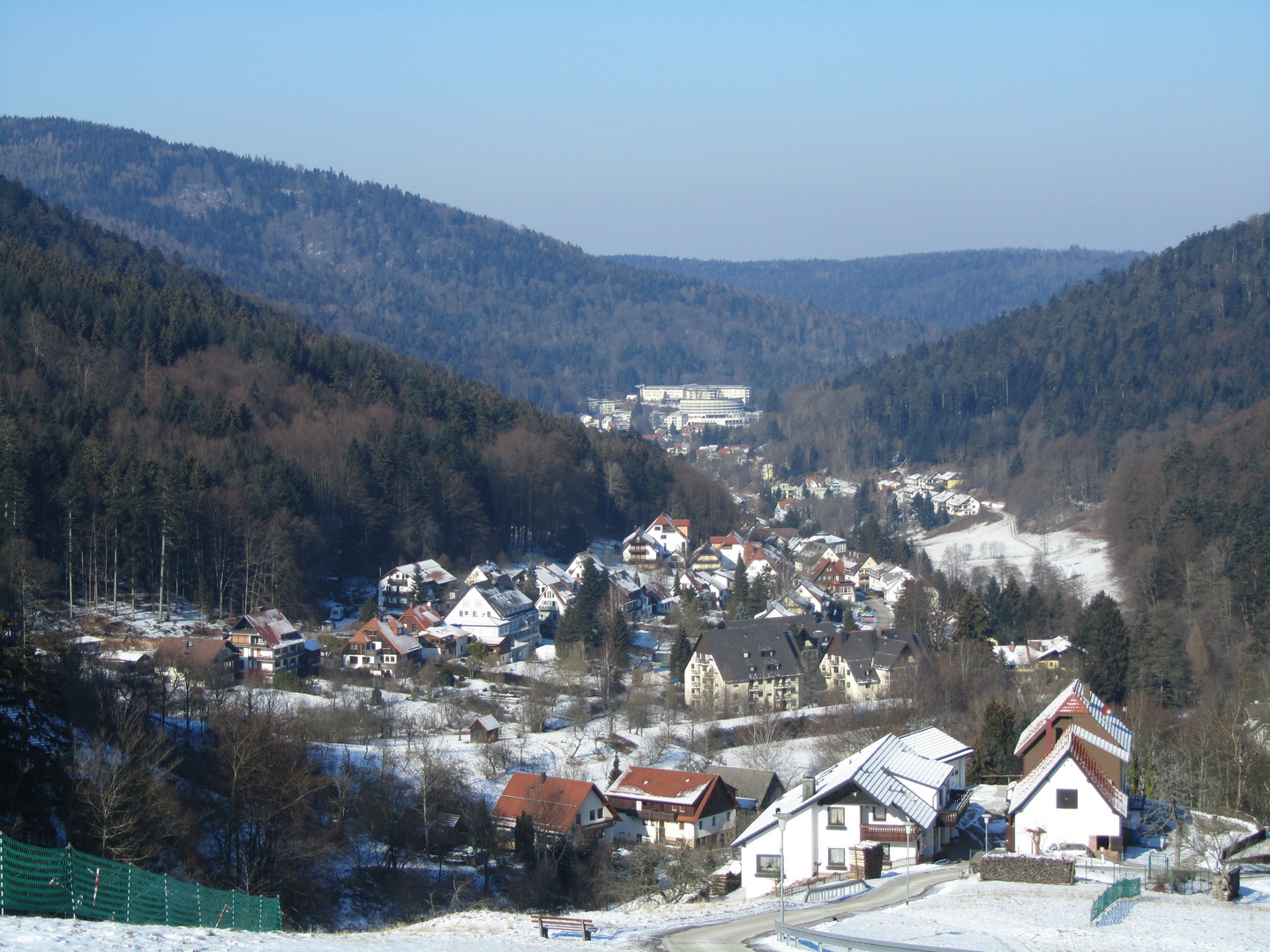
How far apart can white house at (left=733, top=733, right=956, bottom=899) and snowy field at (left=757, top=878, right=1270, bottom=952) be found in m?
3.09

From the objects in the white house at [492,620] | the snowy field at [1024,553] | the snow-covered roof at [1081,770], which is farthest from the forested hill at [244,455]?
the snow-covered roof at [1081,770]

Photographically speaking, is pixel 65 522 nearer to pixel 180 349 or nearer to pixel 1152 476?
pixel 180 349

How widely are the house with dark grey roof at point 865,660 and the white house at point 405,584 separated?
16546mm

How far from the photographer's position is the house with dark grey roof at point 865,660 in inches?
1499

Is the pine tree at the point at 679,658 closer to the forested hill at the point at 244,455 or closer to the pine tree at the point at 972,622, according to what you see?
the pine tree at the point at 972,622

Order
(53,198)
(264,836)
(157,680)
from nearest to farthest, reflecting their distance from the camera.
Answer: (264,836), (157,680), (53,198)

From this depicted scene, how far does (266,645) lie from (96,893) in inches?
1054

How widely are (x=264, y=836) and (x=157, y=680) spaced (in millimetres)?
9583

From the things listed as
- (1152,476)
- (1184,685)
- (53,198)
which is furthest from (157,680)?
(53,198)

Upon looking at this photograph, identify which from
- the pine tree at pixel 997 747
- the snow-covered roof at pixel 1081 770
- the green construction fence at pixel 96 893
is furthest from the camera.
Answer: the pine tree at pixel 997 747

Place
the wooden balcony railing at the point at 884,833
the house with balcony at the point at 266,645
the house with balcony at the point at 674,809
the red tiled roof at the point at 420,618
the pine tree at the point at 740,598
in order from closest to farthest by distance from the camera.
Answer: the wooden balcony railing at the point at 884,833 < the house with balcony at the point at 674,809 < the house with balcony at the point at 266,645 < the red tiled roof at the point at 420,618 < the pine tree at the point at 740,598

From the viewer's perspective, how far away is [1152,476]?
2427 inches

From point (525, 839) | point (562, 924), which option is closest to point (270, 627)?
point (525, 839)

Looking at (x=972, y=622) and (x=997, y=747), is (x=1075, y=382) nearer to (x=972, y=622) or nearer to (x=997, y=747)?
(x=972, y=622)
